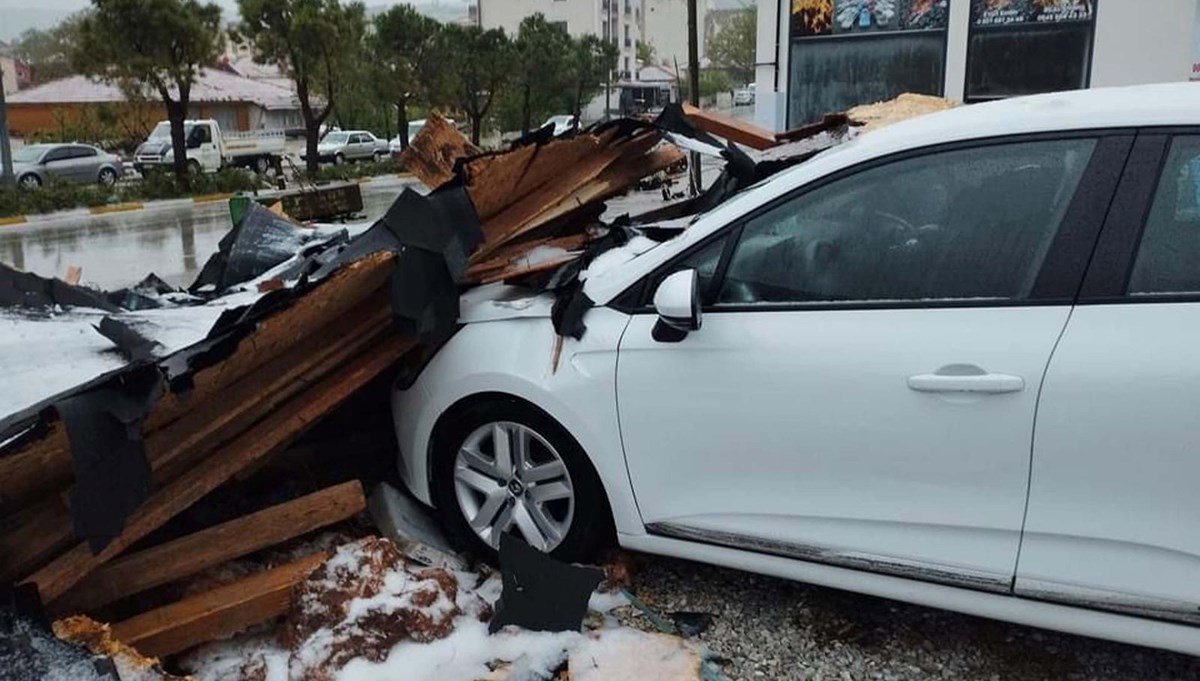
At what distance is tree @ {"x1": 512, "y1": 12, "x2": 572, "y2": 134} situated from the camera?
38.4 meters

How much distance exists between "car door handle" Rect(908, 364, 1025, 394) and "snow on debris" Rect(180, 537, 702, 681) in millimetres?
1066

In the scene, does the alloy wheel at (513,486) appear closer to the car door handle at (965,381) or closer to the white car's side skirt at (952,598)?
the white car's side skirt at (952,598)

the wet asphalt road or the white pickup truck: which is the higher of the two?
the white pickup truck

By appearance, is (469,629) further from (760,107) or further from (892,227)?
(760,107)

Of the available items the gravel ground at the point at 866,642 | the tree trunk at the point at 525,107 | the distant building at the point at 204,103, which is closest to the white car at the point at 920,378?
the gravel ground at the point at 866,642

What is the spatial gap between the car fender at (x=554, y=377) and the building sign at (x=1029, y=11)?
688 inches

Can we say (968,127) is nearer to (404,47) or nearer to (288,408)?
(288,408)

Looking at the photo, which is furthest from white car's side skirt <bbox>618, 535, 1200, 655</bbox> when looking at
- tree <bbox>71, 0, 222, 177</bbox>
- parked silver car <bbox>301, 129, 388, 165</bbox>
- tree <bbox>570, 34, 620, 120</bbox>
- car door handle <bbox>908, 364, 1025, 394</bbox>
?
tree <bbox>570, 34, 620, 120</bbox>

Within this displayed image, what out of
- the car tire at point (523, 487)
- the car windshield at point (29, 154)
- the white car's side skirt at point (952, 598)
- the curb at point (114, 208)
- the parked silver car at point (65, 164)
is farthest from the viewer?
the car windshield at point (29, 154)

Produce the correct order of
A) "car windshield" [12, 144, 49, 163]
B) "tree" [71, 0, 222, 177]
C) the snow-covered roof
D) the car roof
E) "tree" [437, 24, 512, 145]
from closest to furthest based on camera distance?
the car roof < "tree" [71, 0, 222, 177] < "car windshield" [12, 144, 49, 163] < "tree" [437, 24, 512, 145] < the snow-covered roof

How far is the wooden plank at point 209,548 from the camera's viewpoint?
3.09 metres

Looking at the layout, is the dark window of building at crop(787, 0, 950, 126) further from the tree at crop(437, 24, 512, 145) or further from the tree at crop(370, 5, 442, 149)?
the tree at crop(437, 24, 512, 145)

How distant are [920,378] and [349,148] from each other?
38.6m

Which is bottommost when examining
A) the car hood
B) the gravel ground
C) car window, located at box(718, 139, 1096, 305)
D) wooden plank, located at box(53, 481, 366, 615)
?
the gravel ground
